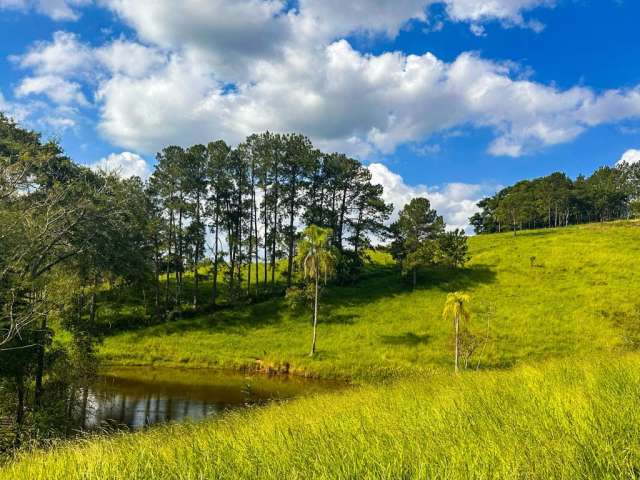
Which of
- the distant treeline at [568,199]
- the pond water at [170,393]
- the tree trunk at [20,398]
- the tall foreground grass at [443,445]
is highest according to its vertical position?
the distant treeline at [568,199]

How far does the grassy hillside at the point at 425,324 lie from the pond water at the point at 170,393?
3129 millimetres

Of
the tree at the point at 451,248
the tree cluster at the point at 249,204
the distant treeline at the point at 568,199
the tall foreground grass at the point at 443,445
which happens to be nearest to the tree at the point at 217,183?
the tree cluster at the point at 249,204

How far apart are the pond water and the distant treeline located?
3230 inches

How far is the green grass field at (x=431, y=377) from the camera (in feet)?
15.1

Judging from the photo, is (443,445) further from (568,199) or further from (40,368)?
(568,199)

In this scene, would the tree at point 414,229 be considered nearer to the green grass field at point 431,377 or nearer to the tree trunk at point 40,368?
the green grass field at point 431,377

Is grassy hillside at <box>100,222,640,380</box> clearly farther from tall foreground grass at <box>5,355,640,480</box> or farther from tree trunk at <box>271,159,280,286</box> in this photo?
tall foreground grass at <box>5,355,640,480</box>

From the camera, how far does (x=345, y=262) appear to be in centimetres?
5872

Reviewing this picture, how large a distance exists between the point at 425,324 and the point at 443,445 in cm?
4206

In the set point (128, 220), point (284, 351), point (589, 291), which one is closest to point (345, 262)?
point (284, 351)

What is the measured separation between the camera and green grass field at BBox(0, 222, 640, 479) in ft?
15.1

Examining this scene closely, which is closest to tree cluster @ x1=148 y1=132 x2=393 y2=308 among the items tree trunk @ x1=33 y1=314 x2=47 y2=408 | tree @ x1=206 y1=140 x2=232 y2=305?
tree @ x1=206 y1=140 x2=232 y2=305

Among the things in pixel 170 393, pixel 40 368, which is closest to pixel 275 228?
pixel 170 393

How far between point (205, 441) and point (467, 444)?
427cm
